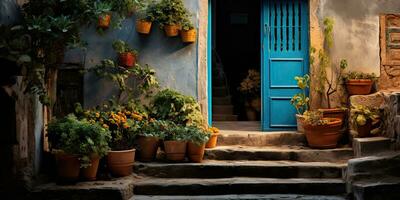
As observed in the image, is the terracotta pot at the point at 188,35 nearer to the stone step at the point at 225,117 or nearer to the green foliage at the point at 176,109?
the green foliage at the point at 176,109

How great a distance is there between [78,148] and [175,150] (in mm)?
1541

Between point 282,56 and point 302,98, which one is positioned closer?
point 302,98

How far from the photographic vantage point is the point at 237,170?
7.55 meters

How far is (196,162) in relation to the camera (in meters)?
7.75

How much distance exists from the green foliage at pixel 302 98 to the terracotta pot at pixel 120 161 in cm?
301

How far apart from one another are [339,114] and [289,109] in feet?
3.12

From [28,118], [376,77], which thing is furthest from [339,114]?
[28,118]

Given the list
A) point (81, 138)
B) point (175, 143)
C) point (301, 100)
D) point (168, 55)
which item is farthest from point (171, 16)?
point (81, 138)

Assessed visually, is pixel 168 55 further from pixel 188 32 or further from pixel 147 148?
pixel 147 148

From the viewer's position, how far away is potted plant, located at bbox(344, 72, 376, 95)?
28.3 feet

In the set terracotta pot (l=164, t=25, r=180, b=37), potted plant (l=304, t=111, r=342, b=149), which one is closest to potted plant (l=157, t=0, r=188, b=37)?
terracotta pot (l=164, t=25, r=180, b=37)

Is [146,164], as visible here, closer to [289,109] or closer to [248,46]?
[289,109]

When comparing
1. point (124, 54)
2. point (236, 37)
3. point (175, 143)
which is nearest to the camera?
point (175, 143)

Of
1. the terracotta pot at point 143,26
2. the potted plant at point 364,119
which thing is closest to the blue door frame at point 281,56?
the terracotta pot at point 143,26
